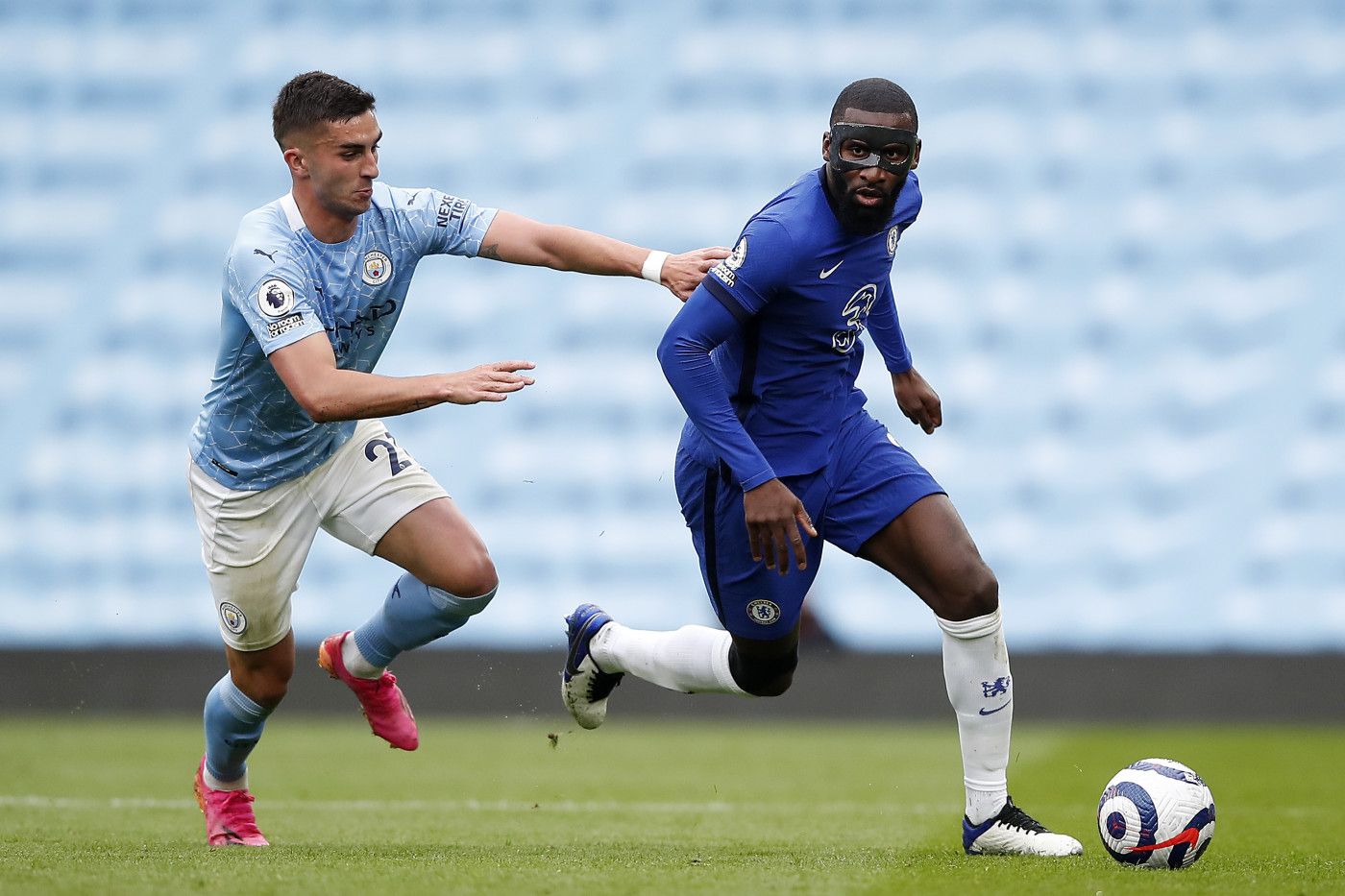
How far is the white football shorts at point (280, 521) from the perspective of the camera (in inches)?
198

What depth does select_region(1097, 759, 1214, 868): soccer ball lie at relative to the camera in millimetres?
4199

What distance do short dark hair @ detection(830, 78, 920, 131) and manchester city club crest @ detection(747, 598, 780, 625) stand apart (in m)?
1.53

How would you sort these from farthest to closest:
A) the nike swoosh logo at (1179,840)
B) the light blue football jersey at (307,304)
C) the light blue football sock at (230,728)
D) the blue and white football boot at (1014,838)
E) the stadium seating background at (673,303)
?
the stadium seating background at (673,303)
the light blue football sock at (230,728)
the light blue football jersey at (307,304)
the blue and white football boot at (1014,838)
the nike swoosh logo at (1179,840)

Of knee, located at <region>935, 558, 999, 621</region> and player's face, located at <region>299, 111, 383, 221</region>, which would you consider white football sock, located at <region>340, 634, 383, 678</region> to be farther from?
knee, located at <region>935, 558, 999, 621</region>

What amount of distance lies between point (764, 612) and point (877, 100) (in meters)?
1.64

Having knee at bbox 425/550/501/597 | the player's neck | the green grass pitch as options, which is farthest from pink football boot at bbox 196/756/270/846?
the player's neck

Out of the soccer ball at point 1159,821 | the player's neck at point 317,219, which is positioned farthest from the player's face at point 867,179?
the soccer ball at point 1159,821

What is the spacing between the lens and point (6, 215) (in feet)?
40.7

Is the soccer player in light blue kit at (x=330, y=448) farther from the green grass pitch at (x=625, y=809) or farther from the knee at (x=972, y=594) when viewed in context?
the knee at (x=972, y=594)

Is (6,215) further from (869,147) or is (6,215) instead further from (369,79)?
(869,147)

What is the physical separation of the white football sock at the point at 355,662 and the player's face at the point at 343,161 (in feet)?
5.00

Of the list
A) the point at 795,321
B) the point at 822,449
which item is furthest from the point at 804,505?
the point at 795,321

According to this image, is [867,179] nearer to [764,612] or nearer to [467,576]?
[764,612]

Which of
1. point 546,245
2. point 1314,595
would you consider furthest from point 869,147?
point 1314,595
